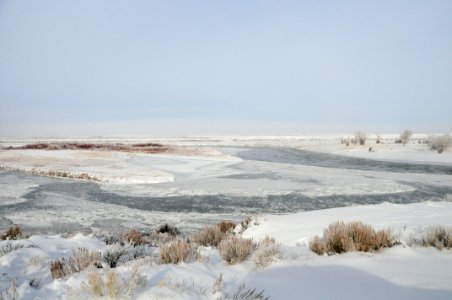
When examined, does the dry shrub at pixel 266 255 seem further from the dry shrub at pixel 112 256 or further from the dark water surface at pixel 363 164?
the dark water surface at pixel 363 164

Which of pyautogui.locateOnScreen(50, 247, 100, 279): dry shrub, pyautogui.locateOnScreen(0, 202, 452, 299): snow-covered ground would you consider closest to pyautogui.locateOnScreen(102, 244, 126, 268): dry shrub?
pyautogui.locateOnScreen(50, 247, 100, 279): dry shrub

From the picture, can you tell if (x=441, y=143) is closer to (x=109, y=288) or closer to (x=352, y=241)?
(x=352, y=241)

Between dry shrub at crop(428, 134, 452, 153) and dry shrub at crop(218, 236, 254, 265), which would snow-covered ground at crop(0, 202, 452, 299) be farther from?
dry shrub at crop(428, 134, 452, 153)

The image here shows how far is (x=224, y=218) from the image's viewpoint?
441 inches

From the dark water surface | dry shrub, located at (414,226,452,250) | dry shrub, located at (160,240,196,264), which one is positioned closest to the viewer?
dry shrub, located at (160,240,196,264)

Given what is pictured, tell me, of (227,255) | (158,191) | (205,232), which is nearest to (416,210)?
(205,232)

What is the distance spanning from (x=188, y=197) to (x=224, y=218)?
380cm

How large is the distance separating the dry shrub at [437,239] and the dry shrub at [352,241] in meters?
0.33

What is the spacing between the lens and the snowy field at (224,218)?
3.37 metres

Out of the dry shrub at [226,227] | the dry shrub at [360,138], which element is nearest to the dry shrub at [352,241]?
the dry shrub at [226,227]

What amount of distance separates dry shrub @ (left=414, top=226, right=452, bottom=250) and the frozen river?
6353mm

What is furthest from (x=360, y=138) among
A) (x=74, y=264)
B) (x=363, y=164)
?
(x=74, y=264)

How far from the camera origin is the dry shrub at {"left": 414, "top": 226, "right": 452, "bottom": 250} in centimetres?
441

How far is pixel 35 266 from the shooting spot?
421 cm
